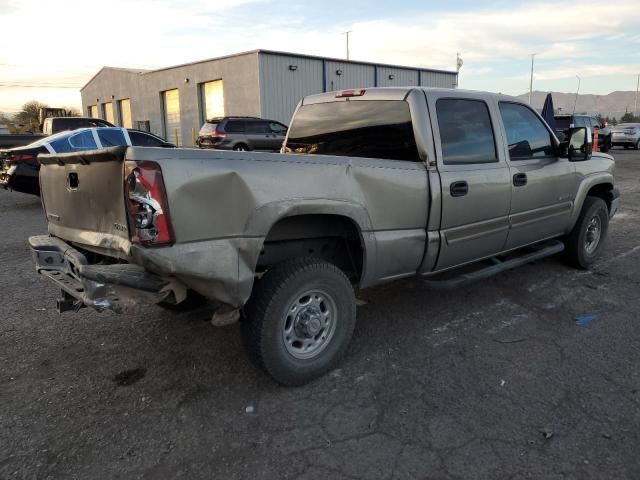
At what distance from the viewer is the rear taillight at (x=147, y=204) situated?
2.53 metres

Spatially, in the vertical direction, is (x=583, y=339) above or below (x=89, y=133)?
below

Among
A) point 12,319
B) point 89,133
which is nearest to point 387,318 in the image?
point 12,319

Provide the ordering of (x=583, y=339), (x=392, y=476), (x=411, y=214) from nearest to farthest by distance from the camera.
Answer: (x=392, y=476) → (x=411, y=214) → (x=583, y=339)

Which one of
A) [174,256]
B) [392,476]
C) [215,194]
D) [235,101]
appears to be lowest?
[392,476]

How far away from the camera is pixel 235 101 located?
1070 inches

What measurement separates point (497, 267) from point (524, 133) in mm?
1314

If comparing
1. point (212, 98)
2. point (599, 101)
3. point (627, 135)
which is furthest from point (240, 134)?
point (599, 101)

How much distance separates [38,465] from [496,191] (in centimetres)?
369

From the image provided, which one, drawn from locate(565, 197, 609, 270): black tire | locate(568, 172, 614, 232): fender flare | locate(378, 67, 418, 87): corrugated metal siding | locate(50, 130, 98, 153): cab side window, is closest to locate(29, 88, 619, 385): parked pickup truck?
locate(568, 172, 614, 232): fender flare

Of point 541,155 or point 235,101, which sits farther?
point 235,101

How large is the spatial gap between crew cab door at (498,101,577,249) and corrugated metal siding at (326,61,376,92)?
940 inches

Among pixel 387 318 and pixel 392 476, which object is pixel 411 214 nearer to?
pixel 387 318

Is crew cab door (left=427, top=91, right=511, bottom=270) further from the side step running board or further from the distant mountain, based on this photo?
the distant mountain

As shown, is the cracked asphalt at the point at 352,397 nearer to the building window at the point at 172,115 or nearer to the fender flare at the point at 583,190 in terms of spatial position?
the fender flare at the point at 583,190
